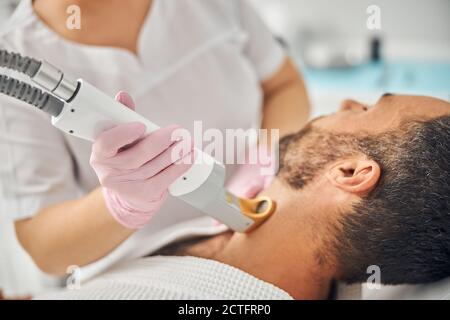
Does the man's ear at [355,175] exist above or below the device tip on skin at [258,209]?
above

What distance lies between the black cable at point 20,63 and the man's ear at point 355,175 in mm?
409

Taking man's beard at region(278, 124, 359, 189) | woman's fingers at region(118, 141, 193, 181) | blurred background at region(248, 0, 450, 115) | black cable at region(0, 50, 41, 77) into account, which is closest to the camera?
black cable at region(0, 50, 41, 77)

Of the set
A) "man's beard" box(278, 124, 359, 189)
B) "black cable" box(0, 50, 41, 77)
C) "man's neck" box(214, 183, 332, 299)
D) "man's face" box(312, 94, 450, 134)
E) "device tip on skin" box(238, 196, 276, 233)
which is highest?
"man's face" box(312, 94, 450, 134)

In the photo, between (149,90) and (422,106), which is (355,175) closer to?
(422,106)

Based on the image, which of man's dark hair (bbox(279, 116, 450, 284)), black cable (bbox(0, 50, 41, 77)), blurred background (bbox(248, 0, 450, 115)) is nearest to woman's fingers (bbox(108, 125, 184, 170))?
black cable (bbox(0, 50, 41, 77))

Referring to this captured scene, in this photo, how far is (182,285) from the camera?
65 cm

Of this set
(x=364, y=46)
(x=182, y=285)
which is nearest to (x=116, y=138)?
(x=182, y=285)

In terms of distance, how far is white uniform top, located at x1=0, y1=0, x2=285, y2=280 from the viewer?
660mm

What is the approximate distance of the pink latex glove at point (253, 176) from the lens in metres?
0.73

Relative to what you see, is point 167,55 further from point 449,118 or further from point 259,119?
point 449,118

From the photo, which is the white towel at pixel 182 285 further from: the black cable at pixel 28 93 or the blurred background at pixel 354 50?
the black cable at pixel 28 93

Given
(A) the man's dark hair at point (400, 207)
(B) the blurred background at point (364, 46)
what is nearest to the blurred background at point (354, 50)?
(B) the blurred background at point (364, 46)

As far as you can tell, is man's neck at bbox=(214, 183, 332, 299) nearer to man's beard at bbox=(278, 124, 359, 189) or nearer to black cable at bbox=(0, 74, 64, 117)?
man's beard at bbox=(278, 124, 359, 189)

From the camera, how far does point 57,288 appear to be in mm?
773
